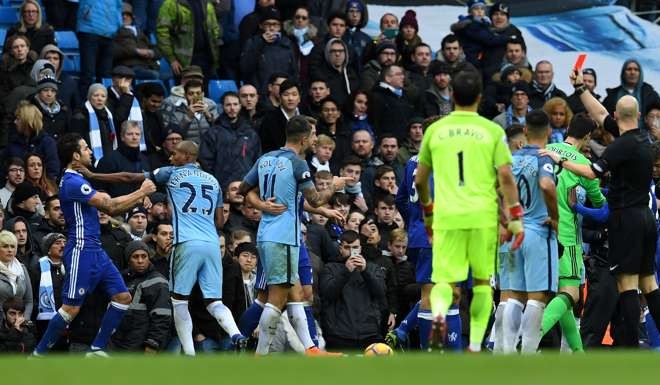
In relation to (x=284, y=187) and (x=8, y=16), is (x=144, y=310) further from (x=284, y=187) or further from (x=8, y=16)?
(x=8, y=16)

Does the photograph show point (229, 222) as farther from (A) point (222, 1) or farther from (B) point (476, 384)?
(B) point (476, 384)

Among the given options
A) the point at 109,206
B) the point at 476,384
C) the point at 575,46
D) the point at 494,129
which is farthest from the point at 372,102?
the point at 476,384

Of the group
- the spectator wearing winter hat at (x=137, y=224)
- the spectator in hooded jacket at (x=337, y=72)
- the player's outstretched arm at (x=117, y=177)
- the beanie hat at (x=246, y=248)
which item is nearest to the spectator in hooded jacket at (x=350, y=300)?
the beanie hat at (x=246, y=248)

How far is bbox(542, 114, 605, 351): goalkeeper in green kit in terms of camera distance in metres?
15.7

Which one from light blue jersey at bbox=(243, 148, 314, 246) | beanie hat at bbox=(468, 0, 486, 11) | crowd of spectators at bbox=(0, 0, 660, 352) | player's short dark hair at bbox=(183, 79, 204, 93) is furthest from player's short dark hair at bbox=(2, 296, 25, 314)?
beanie hat at bbox=(468, 0, 486, 11)

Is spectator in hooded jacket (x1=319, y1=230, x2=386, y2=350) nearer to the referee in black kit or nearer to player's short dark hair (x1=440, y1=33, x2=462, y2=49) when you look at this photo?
the referee in black kit

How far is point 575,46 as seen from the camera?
1021 inches

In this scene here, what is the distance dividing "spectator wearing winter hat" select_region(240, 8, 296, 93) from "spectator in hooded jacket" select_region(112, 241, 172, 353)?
5515 mm

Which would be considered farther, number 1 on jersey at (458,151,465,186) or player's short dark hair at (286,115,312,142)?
player's short dark hair at (286,115,312,142)

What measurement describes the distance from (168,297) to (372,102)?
18.9ft

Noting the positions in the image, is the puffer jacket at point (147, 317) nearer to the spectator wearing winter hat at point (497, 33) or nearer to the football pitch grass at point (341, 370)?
the football pitch grass at point (341, 370)

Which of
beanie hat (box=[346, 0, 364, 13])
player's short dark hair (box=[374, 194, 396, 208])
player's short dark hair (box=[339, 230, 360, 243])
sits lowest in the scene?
player's short dark hair (box=[339, 230, 360, 243])

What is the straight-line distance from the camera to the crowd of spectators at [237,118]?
17656 millimetres

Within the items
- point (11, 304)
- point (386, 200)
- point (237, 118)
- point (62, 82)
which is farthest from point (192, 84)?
point (11, 304)
